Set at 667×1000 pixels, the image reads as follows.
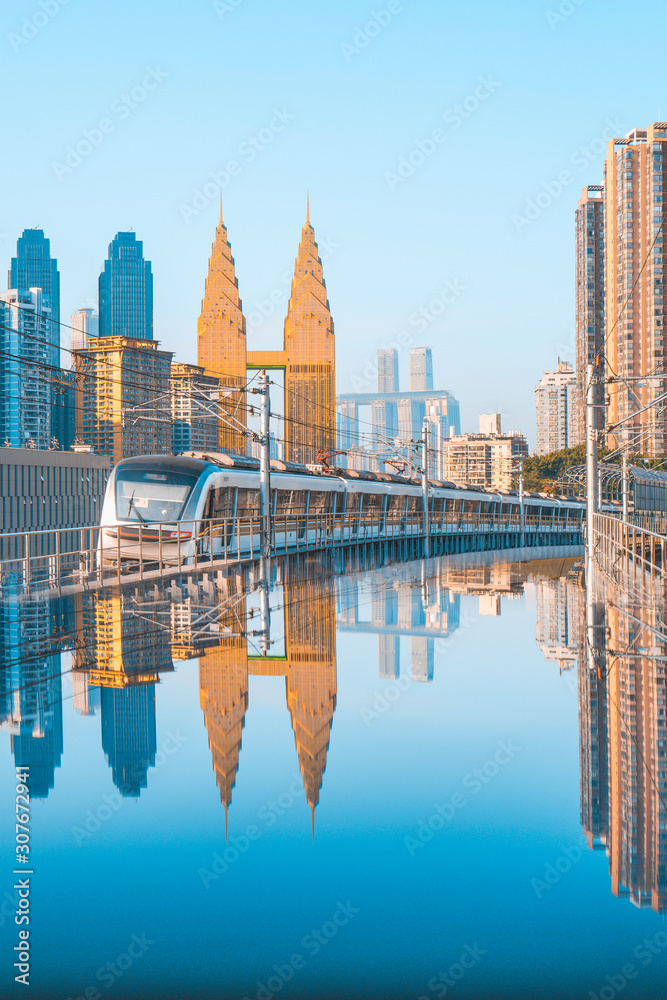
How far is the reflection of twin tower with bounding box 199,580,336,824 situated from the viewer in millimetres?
6773

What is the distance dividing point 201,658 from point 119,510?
15542mm

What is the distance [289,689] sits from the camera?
913 cm

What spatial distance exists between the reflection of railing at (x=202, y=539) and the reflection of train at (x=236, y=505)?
0.19 ft

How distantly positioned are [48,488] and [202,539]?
7689 cm

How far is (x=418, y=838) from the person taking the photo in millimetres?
5301

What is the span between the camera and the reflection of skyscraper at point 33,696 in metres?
6.69

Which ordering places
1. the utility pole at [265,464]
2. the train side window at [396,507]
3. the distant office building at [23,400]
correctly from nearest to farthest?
1. the utility pole at [265,464]
2. the train side window at [396,507]
3. the distant office building at [23,400]

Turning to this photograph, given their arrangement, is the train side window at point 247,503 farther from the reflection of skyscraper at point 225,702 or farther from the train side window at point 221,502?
the reflection of skyscraper at point 225,702

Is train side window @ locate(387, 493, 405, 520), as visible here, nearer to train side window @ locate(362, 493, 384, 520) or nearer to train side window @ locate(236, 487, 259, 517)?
train side window @ locate(362, 493, 384, 520)

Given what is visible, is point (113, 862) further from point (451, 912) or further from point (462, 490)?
point (462, 490)

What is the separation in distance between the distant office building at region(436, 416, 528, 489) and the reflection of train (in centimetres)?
10425

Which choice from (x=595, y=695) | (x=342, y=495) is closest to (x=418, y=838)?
(x=595, y=695)

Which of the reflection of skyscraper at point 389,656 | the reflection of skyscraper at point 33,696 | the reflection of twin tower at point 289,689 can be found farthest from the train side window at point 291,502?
the reflection of skyscraper at point 389,656

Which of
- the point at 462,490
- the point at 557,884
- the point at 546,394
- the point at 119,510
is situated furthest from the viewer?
the point at 546,394
